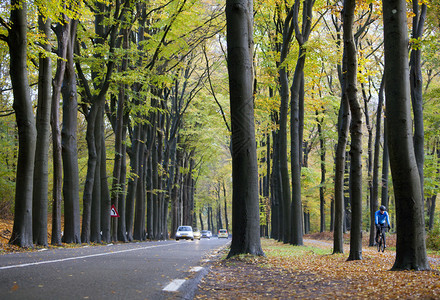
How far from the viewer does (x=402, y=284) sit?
6.10m

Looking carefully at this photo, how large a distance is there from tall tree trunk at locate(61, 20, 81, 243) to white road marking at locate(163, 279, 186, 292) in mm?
13673

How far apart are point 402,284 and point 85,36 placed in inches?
767

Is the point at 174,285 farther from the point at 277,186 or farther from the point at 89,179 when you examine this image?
the point at 277,186

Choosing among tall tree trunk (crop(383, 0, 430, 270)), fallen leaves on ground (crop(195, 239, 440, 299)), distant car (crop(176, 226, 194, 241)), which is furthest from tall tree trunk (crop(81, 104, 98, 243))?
distant car (crop(176, 226, 194, 241))

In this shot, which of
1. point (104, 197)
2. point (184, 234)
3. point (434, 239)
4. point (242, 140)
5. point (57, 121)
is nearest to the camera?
point (242, 140)

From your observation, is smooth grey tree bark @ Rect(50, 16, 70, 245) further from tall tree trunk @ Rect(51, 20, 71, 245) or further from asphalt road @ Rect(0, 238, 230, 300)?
→ asphalt road @ Rect(0, 238, 230, 300)

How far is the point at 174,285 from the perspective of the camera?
6.04m

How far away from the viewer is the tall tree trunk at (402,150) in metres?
7.89

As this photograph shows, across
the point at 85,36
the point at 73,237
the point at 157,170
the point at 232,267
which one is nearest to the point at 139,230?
the point at 157,170

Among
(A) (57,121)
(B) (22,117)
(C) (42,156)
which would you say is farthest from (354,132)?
(A) (57,121)

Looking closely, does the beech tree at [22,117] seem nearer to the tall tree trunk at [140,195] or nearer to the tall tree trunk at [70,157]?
the tall tree trunk at [70,157]

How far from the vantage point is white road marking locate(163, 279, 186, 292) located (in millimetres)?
5651

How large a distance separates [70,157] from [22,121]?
16.0 feet

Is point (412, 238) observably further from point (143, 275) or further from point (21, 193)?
point (21, 193)
